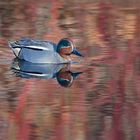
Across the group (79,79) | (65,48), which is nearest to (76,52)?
(65,48)

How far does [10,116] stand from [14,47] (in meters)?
0.43

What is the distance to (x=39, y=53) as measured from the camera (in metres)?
1.74

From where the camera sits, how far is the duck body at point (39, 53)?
173cm

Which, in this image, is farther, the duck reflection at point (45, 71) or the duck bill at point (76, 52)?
the duck bill at point (76, 52)

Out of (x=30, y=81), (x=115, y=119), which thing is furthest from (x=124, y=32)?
(x=115, y=119)

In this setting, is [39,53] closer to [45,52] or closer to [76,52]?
[45,52]

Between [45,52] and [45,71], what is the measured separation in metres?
0.06

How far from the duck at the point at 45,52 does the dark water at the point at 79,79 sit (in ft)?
0.13

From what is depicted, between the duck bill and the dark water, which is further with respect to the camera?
the duck bill

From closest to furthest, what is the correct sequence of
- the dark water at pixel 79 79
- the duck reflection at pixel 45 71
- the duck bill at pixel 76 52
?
the dark water at pixel 79 79
the duck reflection at pixel 45 71
the duck bill at pixel 76 52

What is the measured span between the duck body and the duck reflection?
2 centimetres

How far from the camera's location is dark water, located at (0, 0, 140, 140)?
4.44ft

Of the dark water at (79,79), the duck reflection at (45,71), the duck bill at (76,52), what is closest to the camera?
the dark water at (79,79)

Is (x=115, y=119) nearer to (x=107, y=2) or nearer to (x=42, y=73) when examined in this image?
(x=42, y=73)
